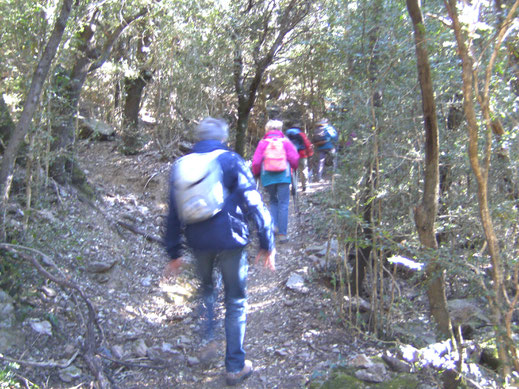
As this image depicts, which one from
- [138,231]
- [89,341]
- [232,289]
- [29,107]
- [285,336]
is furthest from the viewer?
[138,231]

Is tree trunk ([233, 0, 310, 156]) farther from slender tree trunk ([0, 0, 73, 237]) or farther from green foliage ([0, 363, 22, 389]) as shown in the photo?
green foliage ([0, 363, 22, 389])

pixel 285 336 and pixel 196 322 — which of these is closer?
pixel 285 336

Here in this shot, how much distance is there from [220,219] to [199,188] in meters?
0.29

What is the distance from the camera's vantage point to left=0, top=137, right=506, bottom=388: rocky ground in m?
4.31

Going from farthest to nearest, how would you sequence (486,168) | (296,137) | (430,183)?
1. (296,137)
2. (430,183)
3. (486,168)

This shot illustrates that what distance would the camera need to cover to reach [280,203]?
24.9ft

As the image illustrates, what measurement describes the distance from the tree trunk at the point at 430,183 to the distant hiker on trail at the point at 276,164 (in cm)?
390

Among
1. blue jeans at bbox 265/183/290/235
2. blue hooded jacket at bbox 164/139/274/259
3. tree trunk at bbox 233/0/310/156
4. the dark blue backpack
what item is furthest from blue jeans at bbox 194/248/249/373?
tree trunk at bbox 233/0/310/156

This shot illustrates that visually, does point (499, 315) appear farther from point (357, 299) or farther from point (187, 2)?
point (187, 2)

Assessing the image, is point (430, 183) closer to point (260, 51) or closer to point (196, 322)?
point (196, 322)

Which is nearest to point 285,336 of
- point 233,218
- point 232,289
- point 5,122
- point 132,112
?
point 232,289

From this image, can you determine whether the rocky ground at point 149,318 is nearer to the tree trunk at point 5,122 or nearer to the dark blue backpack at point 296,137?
the tree trunk at point 5,122

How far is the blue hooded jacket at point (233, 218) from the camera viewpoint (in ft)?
12.5

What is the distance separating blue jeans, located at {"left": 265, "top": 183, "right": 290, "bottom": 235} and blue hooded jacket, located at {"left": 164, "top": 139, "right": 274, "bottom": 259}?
3.58 metres
